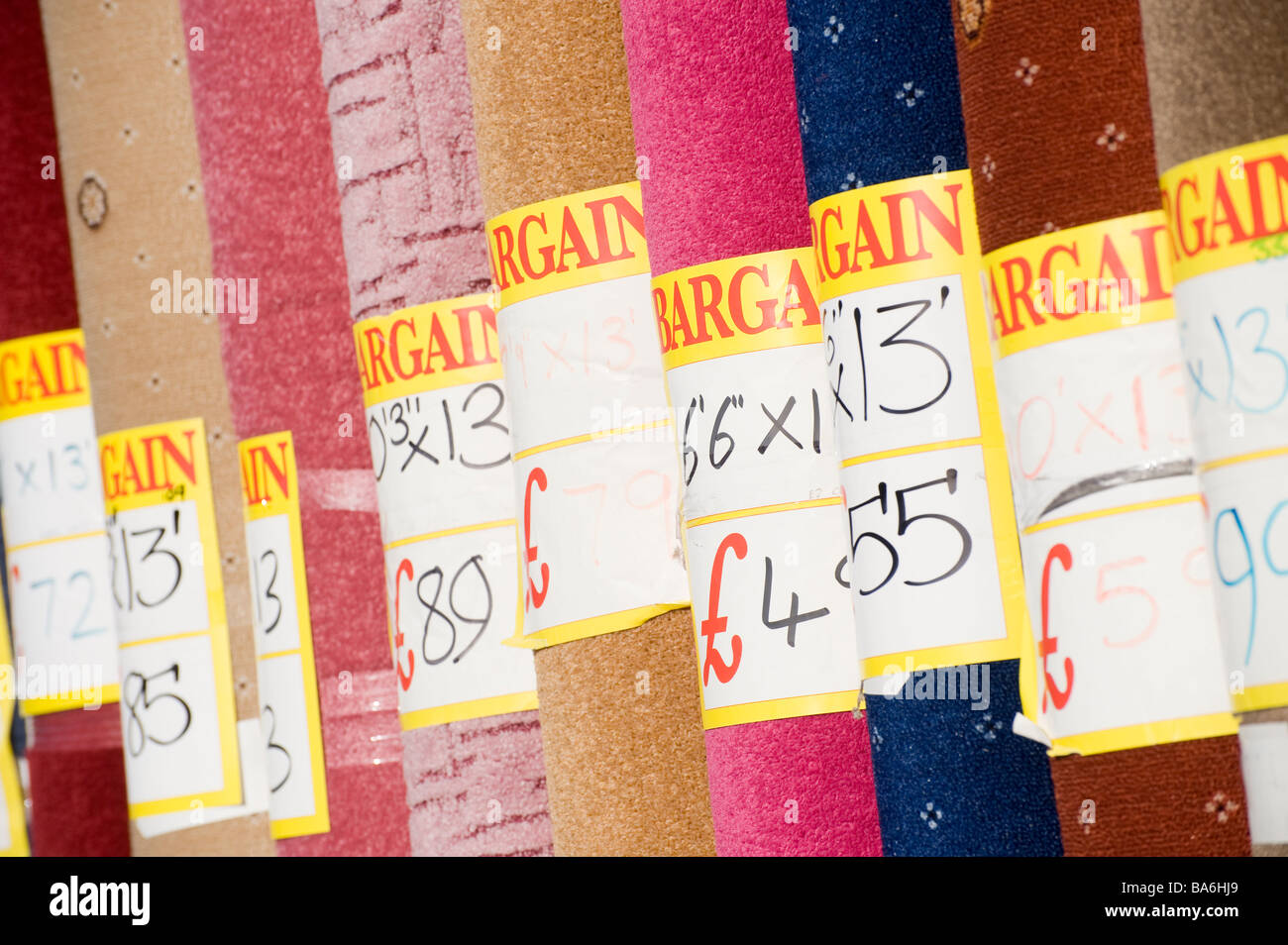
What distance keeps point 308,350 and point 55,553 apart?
0.94ft

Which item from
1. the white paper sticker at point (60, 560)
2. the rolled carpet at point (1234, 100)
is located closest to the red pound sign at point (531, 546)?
the rolled carpet at point (1234, 100)

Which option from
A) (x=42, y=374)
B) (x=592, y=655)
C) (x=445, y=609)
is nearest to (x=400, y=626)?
(x=445, y=609)

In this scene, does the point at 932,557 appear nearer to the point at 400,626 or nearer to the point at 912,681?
the point at 912,681

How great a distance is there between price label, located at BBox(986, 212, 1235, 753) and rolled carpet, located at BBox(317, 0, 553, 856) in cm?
29

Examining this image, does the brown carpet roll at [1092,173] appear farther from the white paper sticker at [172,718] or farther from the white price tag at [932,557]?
the white paper sticker at [172,718]

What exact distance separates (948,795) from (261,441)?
0.46 m

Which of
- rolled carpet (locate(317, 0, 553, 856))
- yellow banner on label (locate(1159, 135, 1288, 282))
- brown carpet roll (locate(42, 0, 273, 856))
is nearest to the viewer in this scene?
yellow banner on label (locate(1159, 135, 1288, 282))

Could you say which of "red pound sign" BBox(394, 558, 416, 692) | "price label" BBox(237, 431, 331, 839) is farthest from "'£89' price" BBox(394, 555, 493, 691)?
"price label" BBox(237, 431, 331, 839)

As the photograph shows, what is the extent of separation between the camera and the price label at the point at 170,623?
884 millimetres

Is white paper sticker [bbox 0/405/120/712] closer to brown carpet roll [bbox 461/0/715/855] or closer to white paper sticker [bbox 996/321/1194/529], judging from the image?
brown carpet roll [bbox 461/0/715/855]

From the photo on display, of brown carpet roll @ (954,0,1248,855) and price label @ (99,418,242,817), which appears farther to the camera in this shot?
price label @ (99,418,242,817)

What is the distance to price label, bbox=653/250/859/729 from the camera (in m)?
0.58

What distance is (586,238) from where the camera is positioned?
0.64 m

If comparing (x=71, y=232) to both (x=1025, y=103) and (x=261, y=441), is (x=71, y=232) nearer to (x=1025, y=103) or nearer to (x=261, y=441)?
(x=261, y=441)
